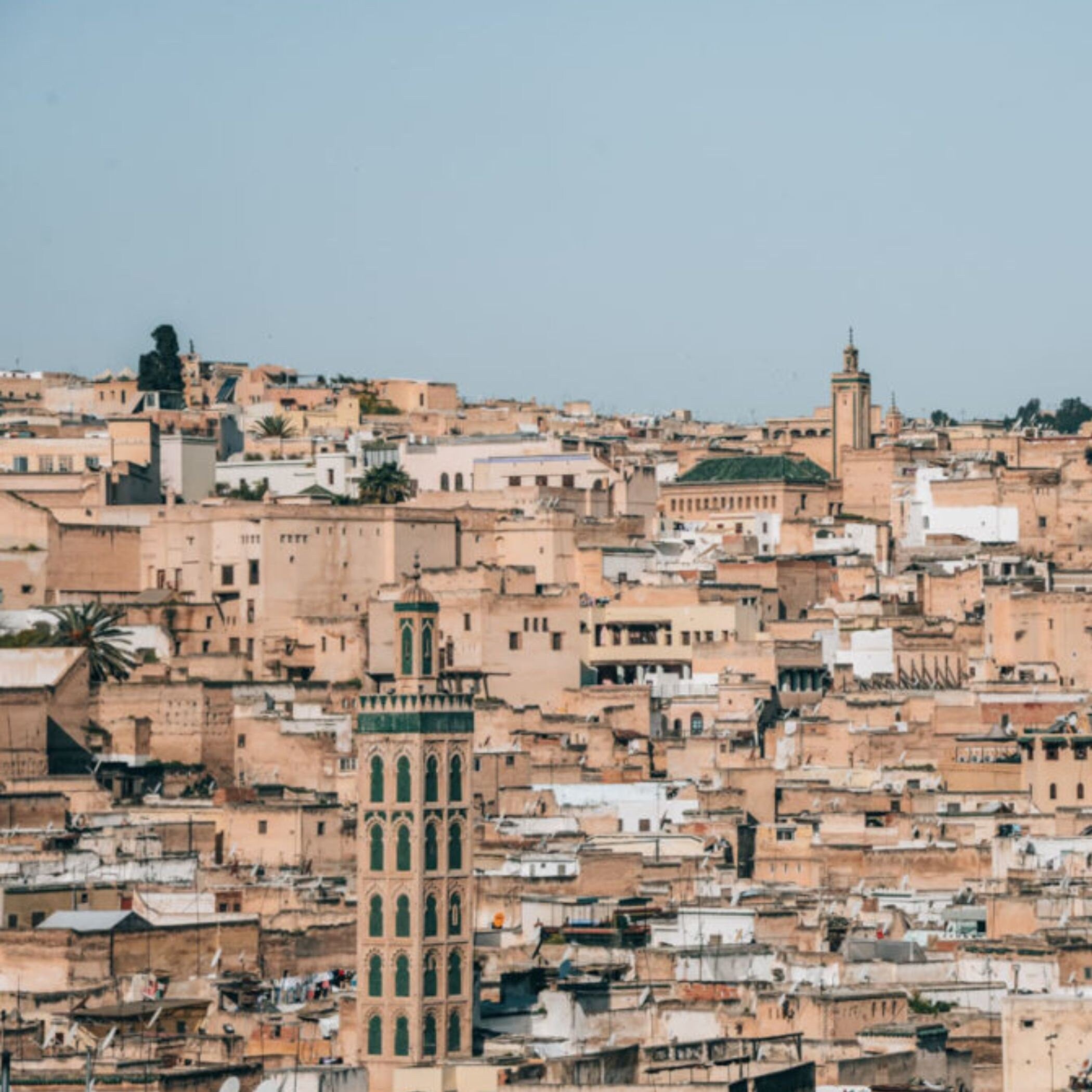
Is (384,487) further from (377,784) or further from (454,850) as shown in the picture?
(454,850)

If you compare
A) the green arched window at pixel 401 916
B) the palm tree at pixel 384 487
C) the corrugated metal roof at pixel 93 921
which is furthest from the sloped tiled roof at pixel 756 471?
the green arched window at pixel 401 916

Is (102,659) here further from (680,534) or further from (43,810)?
(680,534)

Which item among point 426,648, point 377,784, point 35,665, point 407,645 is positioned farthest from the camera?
point 35,665

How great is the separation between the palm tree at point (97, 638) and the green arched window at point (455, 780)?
20.8m

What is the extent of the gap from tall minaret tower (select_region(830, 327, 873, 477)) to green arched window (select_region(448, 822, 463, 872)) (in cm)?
4236

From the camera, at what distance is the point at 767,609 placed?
6738 centimetres

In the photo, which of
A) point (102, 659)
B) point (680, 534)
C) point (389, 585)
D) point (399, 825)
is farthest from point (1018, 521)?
point (399, 825)

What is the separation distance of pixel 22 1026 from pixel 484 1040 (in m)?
4.49

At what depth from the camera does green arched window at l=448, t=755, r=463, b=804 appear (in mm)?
40688

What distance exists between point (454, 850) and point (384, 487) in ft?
115

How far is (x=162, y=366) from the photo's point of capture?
91875mm

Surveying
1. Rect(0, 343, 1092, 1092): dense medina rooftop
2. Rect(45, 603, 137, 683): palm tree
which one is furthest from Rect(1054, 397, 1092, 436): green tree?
Rect(45, 603, 137, 683): palm tree

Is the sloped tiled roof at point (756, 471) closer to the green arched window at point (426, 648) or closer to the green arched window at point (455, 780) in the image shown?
the green arched window at point (426, 648)

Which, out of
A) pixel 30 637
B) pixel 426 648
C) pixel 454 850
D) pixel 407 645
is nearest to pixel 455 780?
pixel 454 850
